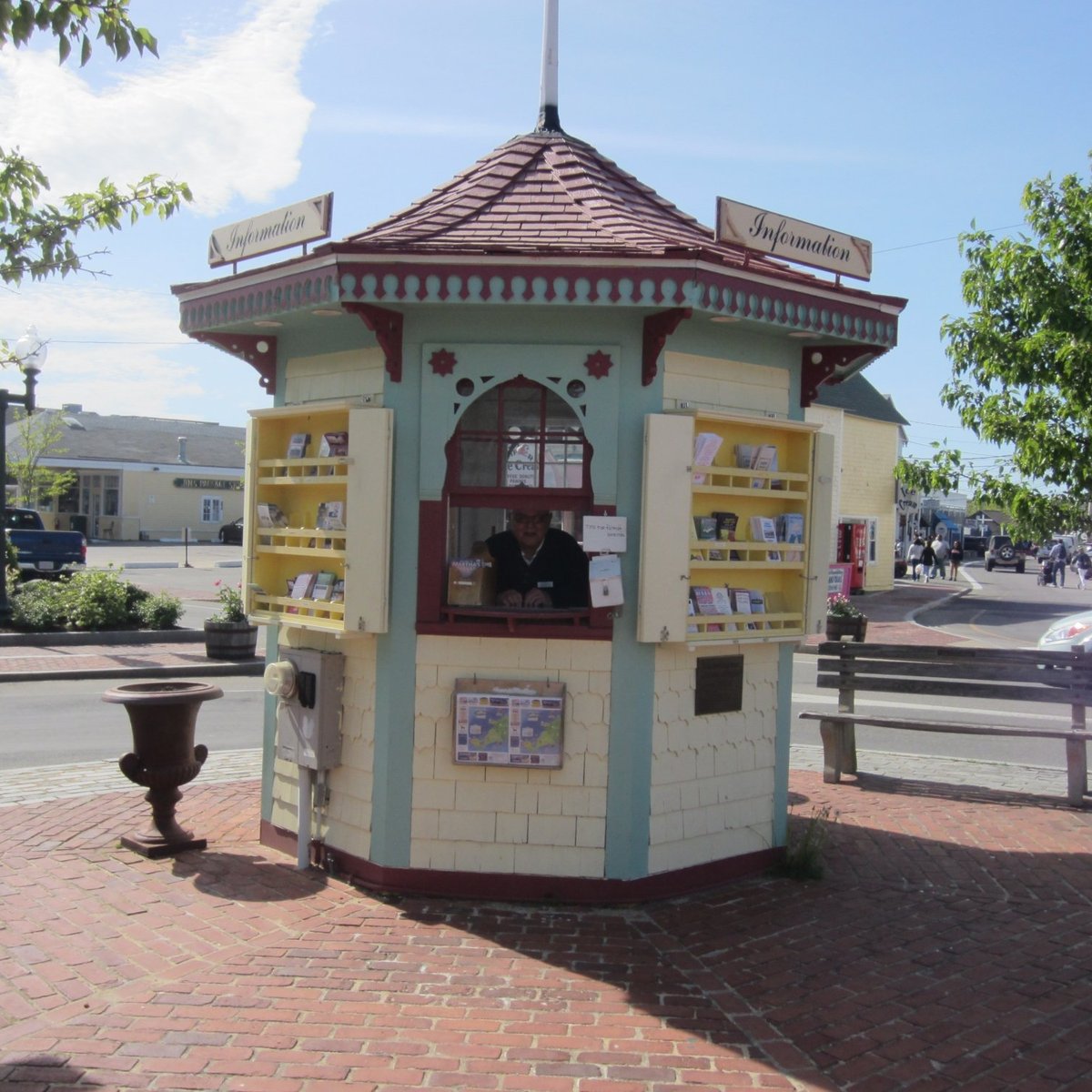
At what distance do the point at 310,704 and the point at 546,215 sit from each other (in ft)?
9.62

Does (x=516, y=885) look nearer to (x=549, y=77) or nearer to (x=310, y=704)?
(x=310, y=704)

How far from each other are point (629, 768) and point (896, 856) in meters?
2.13


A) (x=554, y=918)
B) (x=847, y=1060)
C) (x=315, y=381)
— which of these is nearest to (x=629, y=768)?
(x=554, y=918)

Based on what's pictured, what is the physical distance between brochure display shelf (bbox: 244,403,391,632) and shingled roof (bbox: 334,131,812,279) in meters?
1.00

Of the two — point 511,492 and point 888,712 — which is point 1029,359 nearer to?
point 888,712

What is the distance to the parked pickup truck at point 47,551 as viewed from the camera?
2514 centimetres

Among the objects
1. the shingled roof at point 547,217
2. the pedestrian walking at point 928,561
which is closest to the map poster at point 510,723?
the shingled roof at point 547,217

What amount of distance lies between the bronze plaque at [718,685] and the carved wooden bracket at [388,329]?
222cm

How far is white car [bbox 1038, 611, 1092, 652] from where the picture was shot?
15.2m

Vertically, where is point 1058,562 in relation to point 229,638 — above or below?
above

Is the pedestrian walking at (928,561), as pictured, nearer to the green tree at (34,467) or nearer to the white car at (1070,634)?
the white car at (1070,634)

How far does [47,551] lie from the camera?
25.6 meters

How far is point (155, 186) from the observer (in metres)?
8.03

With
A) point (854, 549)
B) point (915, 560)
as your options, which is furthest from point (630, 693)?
point (915, 560)
